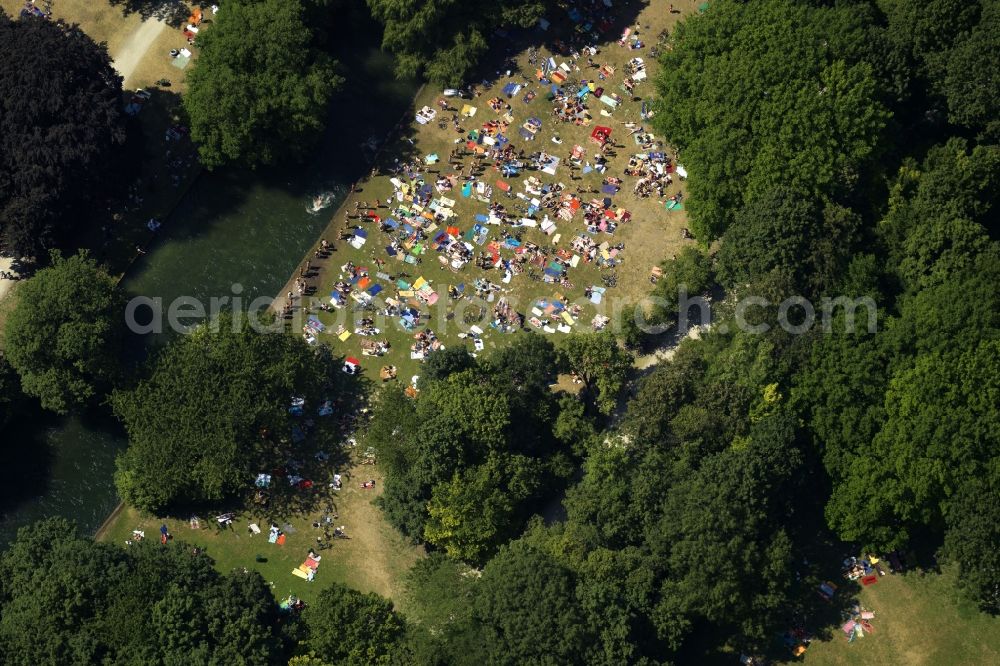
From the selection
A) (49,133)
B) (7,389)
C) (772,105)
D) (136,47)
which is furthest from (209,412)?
(772,105)

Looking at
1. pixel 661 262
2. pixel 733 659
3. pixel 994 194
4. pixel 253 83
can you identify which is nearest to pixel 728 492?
pixel 733 659

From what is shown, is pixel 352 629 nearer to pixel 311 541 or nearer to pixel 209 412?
pixel 311 541

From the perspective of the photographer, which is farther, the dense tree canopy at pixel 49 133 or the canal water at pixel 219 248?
the canal water at pixel 219 248

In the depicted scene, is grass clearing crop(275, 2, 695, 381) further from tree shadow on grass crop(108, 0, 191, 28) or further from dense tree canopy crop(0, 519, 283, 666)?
dense tree canopy crop(0, 519, 283, 666)

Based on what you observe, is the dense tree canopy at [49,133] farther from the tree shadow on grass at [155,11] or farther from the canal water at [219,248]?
the tree shadow on grass at [155,11]

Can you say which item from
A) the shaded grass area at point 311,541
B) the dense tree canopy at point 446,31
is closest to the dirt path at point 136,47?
the dense tree canopy at point 446,31
